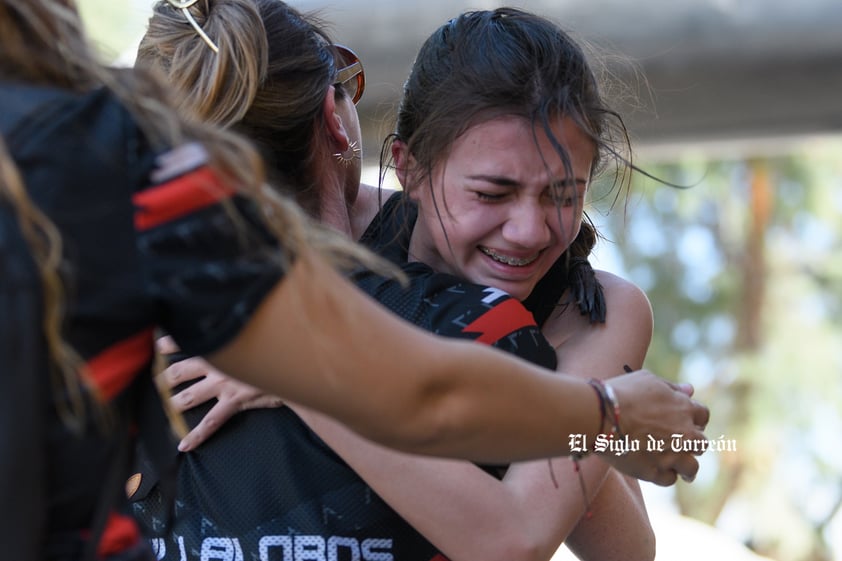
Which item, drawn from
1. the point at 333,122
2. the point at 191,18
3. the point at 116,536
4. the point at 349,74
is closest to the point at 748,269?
the point at 349,74

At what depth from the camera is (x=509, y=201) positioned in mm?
2008

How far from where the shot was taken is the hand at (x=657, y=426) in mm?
1460

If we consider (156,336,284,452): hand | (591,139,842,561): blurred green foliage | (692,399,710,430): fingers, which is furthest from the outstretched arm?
(591,139,842,561): blurred green foliage

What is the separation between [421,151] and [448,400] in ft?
3.24

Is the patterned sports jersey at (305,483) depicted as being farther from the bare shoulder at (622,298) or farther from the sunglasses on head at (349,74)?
the sunglasses on head at (349,74)

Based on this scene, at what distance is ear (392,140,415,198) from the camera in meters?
→ 2.16

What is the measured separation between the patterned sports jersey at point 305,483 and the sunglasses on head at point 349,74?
476 millimetres

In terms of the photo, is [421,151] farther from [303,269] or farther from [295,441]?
[303,269]

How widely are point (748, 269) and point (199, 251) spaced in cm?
1005

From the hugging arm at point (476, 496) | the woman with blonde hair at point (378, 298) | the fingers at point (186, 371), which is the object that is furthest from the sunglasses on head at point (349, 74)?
the hugging arm at point (476, 496)

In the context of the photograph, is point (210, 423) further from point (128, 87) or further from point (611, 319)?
point (128, 87)

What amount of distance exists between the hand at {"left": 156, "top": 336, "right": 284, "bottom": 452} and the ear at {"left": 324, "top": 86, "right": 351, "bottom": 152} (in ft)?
1.62

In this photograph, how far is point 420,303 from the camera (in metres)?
1.85

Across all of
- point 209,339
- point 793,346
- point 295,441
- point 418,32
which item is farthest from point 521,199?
point 793,346
